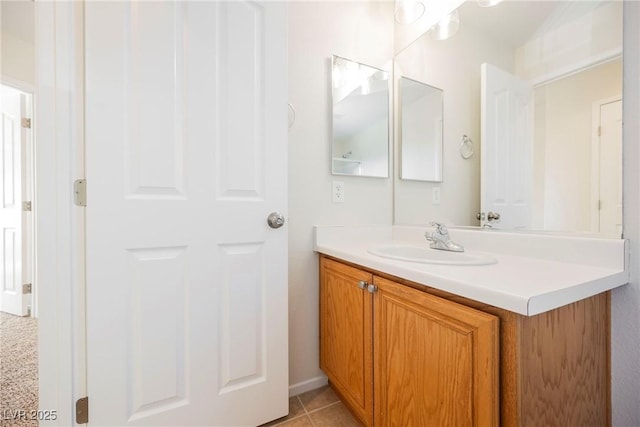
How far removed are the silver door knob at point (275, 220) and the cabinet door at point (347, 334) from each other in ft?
1.10

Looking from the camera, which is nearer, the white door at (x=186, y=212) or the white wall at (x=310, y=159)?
the white door at (x=186, y=212)

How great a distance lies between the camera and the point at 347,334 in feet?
3.76

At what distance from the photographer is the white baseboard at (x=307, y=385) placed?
135 centimetres

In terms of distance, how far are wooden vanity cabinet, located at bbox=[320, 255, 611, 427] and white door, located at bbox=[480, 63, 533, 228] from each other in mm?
419

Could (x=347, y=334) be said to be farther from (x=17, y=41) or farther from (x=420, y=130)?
(x=17, y=41)

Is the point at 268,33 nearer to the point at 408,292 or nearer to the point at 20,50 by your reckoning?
the point at 408,292

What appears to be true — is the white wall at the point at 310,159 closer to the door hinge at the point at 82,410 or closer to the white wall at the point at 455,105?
the white wall at the point at 455,105

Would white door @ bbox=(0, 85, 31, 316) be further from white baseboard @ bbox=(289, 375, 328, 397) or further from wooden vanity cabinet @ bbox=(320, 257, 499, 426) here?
wooden vanity cabinet @ bbox=(320, 257, 499, 426)

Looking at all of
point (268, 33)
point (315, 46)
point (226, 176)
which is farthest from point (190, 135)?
point (315, 46)

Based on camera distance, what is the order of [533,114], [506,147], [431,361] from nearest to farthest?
[431,361] → [533,114] → [506,147]

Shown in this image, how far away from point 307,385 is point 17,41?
11.1 feet

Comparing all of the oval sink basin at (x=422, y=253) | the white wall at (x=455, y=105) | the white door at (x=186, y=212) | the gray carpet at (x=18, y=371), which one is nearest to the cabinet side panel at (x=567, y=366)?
the oval sink basin at (x=422, y=253)

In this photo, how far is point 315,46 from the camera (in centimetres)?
141

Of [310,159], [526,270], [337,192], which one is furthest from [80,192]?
[526,270]
